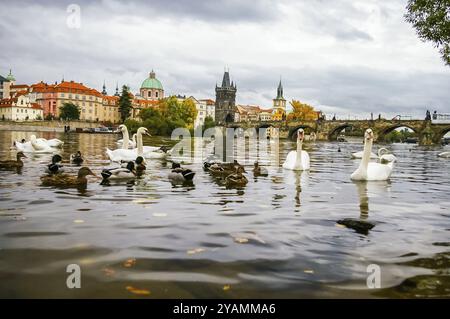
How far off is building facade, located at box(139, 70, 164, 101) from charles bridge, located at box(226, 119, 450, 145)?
229 ft

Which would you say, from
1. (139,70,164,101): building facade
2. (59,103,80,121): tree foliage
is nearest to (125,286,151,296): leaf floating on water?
(59,103,80,121): tree foliage

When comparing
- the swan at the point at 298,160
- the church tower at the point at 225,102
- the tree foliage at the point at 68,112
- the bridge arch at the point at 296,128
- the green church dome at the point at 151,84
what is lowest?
the swan at the point at 298,160

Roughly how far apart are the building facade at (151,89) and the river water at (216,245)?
17486cm

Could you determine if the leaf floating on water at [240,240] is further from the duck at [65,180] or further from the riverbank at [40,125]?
the riverbank at [40,125]

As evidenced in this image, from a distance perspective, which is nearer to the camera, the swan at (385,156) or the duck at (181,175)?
the duck at (181,175)

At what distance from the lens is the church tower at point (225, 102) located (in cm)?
17162

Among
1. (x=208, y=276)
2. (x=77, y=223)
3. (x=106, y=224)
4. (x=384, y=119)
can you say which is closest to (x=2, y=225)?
(x=77, y=223)

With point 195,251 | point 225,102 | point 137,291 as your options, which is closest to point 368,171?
point 195,251

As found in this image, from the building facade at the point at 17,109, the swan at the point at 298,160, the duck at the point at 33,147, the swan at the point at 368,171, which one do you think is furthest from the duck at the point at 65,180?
the building facade at the point at 17,109

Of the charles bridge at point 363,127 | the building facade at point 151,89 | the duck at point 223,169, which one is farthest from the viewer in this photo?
the building facade at point 151,89

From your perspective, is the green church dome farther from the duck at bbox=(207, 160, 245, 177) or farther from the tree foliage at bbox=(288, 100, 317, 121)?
the duck at bbox=(207, 160, 245, 177)

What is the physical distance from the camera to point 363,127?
9050cm

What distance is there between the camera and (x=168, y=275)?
3781mm
